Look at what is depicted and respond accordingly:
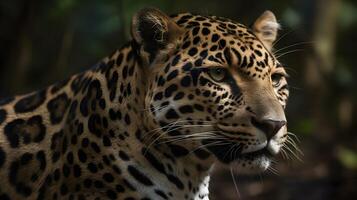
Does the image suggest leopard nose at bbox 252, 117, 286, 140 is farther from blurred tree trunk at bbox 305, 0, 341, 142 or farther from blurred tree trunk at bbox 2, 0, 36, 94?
blurred tree trunk at bbox 305, 0, 341, 142

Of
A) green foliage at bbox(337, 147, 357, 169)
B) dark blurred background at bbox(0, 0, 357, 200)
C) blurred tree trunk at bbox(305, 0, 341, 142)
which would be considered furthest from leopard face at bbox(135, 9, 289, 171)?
blurred tree trunk at bbox(305, 0, 341, 142)

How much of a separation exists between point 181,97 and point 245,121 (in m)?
0.53

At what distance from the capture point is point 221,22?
7035 millimetres

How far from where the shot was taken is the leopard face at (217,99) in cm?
639

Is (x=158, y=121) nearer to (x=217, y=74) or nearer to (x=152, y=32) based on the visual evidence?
(x=217, y=74)

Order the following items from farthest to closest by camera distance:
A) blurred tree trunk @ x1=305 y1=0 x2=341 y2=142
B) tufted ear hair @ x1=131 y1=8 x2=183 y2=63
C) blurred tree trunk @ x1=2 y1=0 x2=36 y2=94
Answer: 1. blurred tree trunk @ x1=305 y1=0 x2=341 y2=142
2. blurred tree trunk @ x1=2 y1=0 x2=36 y2=94
3. tufted ear hair @ x1=131 y1=8 x2=183 y2=63

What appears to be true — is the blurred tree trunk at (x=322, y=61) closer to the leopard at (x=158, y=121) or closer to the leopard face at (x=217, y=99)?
the leopard at (x=158, y=121)

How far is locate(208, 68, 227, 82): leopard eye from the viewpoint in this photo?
654cm

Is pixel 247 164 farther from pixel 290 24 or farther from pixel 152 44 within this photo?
pixel 290 24

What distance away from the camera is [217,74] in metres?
6.55

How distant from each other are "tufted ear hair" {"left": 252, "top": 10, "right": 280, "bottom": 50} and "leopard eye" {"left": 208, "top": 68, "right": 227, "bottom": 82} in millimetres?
933

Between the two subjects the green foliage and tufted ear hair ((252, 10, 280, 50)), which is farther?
the green foliage

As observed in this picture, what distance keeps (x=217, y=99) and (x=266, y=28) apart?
48.5 inches

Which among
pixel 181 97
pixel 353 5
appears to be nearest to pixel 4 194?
pixel 181 97
